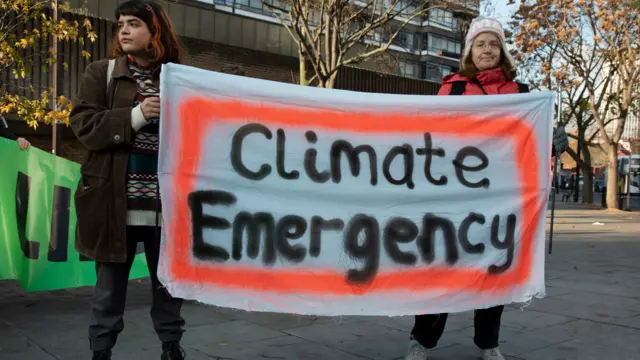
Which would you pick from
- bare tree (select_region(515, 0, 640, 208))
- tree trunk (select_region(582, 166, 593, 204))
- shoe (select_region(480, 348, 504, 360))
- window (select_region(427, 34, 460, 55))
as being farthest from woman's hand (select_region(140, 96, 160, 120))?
window (select_region(427, 34, 460, 55))

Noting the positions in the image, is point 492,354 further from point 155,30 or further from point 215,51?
point 215,51

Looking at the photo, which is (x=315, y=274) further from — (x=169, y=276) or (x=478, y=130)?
(x=478, y=130)

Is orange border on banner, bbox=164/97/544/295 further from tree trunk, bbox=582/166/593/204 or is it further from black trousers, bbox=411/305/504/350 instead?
tree trunk, bbox=582/166/593/204

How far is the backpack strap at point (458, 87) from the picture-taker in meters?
3.58

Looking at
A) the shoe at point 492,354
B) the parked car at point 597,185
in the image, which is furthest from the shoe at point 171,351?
the parked car at point 597,185

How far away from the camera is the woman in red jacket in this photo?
3.50m

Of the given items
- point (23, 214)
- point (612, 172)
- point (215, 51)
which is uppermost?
point (215, 51)

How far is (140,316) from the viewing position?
4727 millimetres

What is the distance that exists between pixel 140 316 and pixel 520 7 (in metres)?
21.2

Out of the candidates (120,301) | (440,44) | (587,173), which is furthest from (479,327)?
(440,44)

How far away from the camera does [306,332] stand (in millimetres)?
4328

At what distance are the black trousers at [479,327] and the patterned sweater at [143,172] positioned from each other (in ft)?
5.26

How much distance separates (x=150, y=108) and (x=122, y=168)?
0.96ft

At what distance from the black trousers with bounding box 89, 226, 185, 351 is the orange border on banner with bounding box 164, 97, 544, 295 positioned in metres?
0.14
